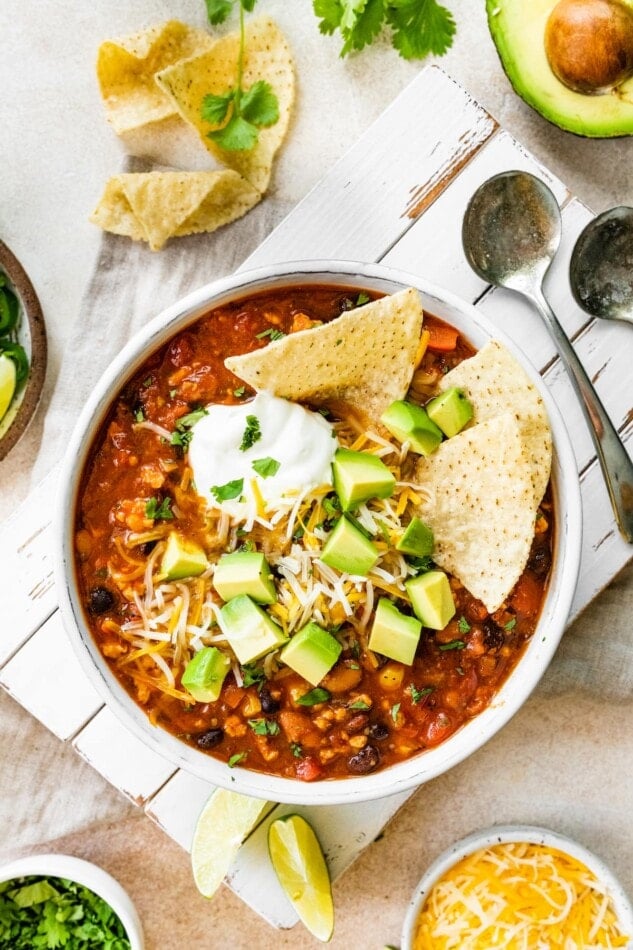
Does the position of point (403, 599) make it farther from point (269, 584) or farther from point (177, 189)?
point (177, 189)

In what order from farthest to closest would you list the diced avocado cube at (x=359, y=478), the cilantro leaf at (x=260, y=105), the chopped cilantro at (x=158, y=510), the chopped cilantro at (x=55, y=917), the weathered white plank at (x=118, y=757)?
the chopped cilantro at (x=55, y=917)
the cilantro leaf at (x=260, y=105)
the weathered white plank at (x=118, y=757)
the chopped cilantro at (x=158, y=510)
the diced avocado cube at (x=359, y=478)

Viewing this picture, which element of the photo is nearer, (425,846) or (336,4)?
(336,4)

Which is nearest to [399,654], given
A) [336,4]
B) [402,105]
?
[402,105]

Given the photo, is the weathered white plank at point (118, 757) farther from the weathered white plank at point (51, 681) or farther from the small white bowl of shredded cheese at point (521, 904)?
the small white bowl of shredded cheese at point (521, 904)

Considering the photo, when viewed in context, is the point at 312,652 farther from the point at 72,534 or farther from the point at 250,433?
the point at 72,534

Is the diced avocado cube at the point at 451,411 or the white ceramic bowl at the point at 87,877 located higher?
the diced avocado cube at the point at 451,411

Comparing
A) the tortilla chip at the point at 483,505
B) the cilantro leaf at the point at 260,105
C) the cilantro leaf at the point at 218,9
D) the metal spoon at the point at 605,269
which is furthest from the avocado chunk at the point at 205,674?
the cilantro leaf at the point at 218,9
